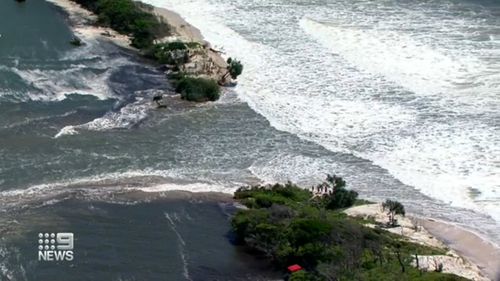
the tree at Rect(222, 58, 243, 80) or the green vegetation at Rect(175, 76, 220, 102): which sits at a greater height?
the tree at Rect(222, 58, 243, 80)

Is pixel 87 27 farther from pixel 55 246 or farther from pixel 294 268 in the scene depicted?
pixel 294 268

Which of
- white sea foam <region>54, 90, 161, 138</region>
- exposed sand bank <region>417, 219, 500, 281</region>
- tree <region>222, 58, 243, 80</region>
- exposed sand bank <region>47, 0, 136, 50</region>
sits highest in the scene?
tree <region>222, 58, 243, 80</region>

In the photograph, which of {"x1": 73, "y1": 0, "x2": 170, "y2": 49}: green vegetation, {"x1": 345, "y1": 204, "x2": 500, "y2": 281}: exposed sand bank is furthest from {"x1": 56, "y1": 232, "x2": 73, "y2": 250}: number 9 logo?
{"x1": 73, "y1": 0, "x2": 170, "y2": 49}: green vegetation

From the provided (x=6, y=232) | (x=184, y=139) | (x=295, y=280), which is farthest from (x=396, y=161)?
(x=6, y=232)

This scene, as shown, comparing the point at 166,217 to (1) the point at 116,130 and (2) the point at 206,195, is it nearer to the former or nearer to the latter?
(2) the point at 206,195

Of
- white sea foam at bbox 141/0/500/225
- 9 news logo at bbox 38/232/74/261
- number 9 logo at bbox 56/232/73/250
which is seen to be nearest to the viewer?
9 news logo at bbox 38/232/74/261

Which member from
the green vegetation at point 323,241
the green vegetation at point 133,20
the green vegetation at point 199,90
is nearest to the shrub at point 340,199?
the green vegetation at point 323,241

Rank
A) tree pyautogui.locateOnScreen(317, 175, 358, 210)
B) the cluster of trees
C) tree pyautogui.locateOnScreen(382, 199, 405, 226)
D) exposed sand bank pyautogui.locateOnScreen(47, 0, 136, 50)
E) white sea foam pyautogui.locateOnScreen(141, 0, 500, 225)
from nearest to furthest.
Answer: tree pyautogui.locateOnScreen(382, 199, 405, 226)
tree pyautogui.locateOnScreen(317, 175, 358, 210)
white sea foam pyautogui.locateOnScreen(141, 0, 500, 225)
the cluster of trees
exposed sand bank pyautogui.locateOnScreen(47, 0, 136, 50)

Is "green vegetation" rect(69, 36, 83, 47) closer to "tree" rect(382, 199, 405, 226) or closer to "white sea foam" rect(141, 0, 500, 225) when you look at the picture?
"white sea foam" rect(141, 0, 500, 225)
